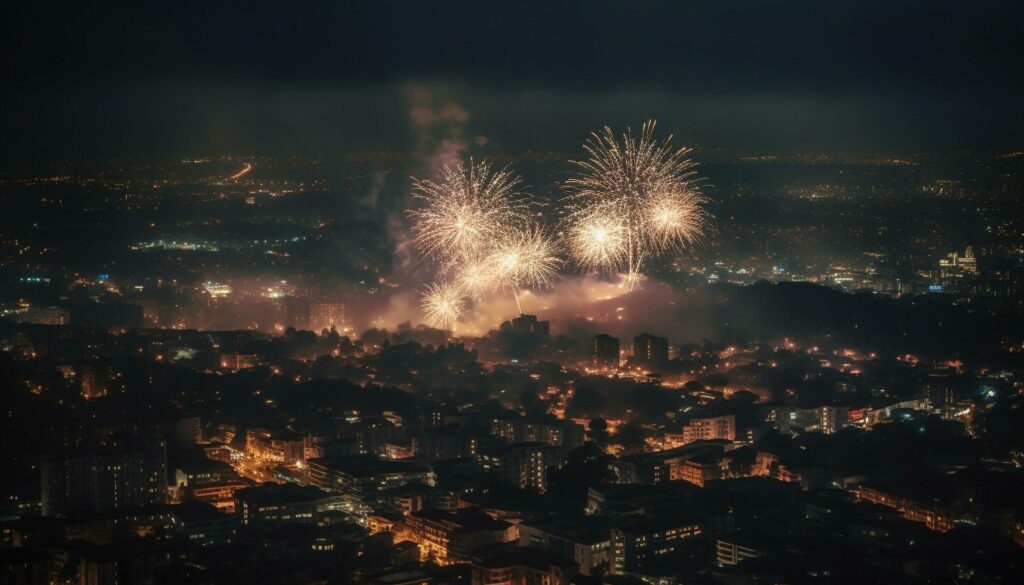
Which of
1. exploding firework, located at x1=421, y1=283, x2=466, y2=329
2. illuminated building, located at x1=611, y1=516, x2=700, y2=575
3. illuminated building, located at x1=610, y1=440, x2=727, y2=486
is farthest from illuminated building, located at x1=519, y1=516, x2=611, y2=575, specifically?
exploding firework, located at x1=421, y1=283, x2=466, y2=329

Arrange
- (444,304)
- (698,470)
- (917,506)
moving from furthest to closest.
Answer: (444,304) → (698,470) → (917,506)

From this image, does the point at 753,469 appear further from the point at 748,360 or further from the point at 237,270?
the point at 237,270

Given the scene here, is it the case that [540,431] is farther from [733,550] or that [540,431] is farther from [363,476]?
[733,550]

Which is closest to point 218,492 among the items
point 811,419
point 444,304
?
point 811,419

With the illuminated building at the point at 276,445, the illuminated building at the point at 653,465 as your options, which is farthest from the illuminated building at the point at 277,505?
the illuminated building at the point at 653,465

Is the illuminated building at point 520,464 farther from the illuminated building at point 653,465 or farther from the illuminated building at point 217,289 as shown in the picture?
the illuminated building at point 217,289

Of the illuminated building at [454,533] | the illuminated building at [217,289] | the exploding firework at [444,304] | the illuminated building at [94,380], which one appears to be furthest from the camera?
the illuminated building at [217,289]
